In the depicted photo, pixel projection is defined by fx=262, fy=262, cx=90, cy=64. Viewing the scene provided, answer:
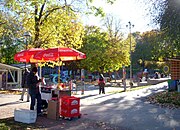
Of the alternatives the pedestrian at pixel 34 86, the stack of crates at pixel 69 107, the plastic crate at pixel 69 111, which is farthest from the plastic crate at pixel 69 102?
the pedestrian at pixel 34 86

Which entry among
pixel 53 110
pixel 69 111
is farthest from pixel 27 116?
pixel 69 111

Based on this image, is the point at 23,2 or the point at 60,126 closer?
the point at 60,126

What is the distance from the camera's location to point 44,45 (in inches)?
698

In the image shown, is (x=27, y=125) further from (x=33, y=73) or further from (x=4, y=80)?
(x=4, y=80)

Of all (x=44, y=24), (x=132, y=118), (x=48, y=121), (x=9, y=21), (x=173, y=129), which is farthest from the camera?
(x=9, y=21)

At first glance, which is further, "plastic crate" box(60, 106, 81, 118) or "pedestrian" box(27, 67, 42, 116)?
"pedestrian" box(27, 67, 42, 116)

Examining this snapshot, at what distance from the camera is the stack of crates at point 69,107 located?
367 inches

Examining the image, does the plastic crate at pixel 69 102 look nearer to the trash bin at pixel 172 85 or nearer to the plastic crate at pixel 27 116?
the plastic crate at pixel 27 116

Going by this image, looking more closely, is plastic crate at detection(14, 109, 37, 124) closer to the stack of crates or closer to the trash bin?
the stack of crates

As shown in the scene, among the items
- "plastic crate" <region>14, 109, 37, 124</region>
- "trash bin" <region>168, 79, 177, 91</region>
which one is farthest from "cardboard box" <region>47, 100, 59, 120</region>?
"trash bin" <region>168, 79, 177, 91</region>

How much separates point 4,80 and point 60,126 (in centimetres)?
2219

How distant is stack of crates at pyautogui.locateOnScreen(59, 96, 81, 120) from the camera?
Answer: 9.33 metres

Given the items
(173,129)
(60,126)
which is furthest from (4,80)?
(173,129)

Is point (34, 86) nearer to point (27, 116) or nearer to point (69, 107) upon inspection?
point (27, 116)
